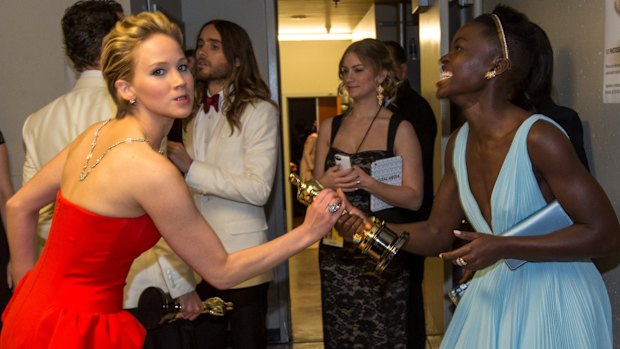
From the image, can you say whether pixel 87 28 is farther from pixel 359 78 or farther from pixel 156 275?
pixel 359 78

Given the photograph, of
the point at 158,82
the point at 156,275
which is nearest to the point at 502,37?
the point at 158,82

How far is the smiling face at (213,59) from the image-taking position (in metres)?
3.08

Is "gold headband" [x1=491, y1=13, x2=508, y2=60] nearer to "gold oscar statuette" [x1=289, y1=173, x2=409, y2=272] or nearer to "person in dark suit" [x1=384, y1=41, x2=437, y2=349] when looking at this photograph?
"gold oscar statuette" [x1=289, y1=173, x2=409, y2=272]

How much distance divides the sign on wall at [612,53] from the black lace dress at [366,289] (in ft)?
3.55

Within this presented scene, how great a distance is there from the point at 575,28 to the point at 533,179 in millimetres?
795

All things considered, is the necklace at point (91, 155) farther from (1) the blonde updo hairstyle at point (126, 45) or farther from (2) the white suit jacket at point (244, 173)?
(2) the white suit jacket at point (244, 173)

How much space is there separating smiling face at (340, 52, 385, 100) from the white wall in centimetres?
84

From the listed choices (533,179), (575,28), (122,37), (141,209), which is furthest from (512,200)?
(122,37)

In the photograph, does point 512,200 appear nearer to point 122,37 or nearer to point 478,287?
point 478,287

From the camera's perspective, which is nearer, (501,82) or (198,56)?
(501,82)

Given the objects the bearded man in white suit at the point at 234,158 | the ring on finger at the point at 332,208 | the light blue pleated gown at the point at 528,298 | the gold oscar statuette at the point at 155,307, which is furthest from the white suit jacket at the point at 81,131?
the light blue pleated gown at the point at 528,298

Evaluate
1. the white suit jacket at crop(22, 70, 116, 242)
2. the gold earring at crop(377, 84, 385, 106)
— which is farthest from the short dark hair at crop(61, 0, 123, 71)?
the gold earring at crop(377, 84, 385, 106)

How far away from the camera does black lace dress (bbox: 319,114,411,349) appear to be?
9.71 feet

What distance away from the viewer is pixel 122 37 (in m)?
1.86
